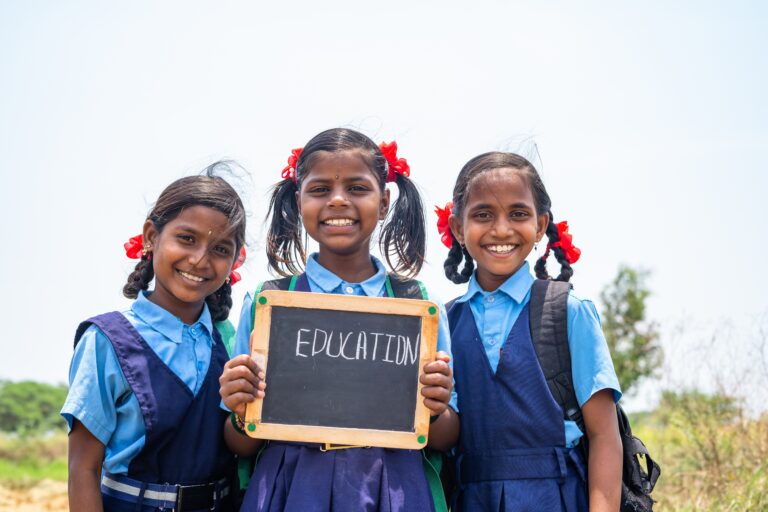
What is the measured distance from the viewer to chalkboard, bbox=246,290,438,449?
8.36ft

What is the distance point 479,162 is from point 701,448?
14.7ft

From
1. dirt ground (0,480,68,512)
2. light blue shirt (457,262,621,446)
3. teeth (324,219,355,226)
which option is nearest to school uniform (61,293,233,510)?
teeth (324,219,355,226)

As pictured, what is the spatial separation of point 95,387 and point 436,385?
1283 millimetres

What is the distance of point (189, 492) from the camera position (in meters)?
2.84

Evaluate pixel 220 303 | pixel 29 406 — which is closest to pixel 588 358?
pixel 220 303

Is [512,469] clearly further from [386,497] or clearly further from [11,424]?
[11,424]

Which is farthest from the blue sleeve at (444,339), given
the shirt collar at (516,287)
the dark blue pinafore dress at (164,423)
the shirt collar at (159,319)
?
the shirt collar at (159,319)

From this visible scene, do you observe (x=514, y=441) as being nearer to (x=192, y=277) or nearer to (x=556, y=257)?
(x=556, y=257)

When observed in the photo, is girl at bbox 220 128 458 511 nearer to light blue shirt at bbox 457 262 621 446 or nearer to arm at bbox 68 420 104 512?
light blue shirt at bbox 457 262 621 446

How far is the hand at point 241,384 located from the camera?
8.20 feet

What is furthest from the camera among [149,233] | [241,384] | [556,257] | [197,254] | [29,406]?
[29,406]

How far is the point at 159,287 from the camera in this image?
125 inches

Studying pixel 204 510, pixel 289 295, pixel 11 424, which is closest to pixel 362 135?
pixel 289 295

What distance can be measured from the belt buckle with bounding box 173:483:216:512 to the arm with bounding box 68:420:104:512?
279mm
